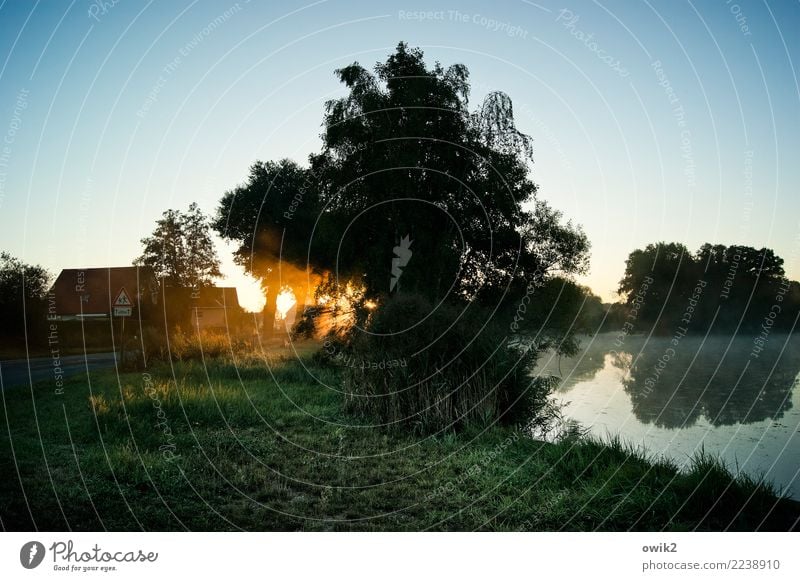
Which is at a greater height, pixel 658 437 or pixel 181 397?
pixel 181 397

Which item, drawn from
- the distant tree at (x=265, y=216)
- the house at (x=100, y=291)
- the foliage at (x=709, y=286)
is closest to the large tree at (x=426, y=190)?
the foliage at (x=709, y=286)

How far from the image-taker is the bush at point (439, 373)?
952 centimetres

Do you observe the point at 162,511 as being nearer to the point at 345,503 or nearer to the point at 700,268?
the point at 345,503

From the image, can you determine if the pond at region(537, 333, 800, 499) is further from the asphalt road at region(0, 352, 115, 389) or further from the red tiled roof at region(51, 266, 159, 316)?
the red tiled roof at region(51, 266, 159, 316)

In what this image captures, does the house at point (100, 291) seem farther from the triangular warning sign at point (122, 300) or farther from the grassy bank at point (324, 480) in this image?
the grassy bank at point (324, 480)

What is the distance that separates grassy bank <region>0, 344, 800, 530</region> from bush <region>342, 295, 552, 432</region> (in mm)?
727

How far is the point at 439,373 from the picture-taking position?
9.74 meters

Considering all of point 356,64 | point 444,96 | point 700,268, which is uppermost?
point 356,64

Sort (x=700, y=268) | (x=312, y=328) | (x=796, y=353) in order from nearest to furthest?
1. (x=700, y=268)
2. (x=312, y=328)
3. (x=796, y=353)

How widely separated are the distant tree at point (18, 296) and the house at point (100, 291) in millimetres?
655

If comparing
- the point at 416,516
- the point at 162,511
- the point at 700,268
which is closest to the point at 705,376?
the point at 700,268

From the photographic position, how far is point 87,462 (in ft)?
20.4

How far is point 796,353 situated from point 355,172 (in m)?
22.1

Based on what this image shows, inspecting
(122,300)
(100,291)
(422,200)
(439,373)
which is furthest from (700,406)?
(100,291)
